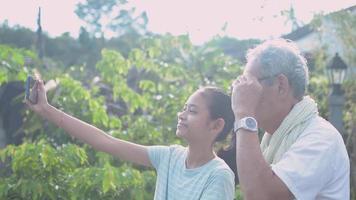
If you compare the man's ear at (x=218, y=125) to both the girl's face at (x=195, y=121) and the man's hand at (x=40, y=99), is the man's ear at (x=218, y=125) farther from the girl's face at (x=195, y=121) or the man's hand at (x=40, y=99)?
the man's hand at (x=40, y=99)

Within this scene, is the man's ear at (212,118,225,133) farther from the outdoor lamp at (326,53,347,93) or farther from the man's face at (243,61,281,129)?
the outdoor lamp at (326,53,347,93)

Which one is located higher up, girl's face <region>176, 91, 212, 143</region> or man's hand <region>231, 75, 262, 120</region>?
man's hand <region>231, 75, 262, 120</region>

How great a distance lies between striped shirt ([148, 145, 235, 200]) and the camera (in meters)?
2.07

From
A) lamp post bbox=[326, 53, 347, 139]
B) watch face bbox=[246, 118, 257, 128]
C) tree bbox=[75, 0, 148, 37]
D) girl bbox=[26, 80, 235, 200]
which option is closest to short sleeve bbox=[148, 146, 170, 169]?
girl bbox=[26, 80, 235, 200]

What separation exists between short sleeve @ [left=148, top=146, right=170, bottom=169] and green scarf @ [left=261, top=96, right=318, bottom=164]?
2.00 ft

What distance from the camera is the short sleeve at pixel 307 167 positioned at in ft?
5.03

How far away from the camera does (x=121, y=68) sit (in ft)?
17.7

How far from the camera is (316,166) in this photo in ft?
5.08

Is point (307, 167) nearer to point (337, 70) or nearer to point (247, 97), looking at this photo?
point (247, 97)

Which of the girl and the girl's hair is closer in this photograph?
the girl

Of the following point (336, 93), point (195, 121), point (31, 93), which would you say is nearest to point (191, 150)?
point (195, 121)

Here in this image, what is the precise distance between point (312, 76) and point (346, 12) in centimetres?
128

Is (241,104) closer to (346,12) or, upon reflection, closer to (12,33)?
(346,12)

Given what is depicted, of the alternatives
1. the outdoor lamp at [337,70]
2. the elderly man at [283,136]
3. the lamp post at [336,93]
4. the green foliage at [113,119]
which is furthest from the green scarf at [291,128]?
the outdoor lamp at [337,70]
